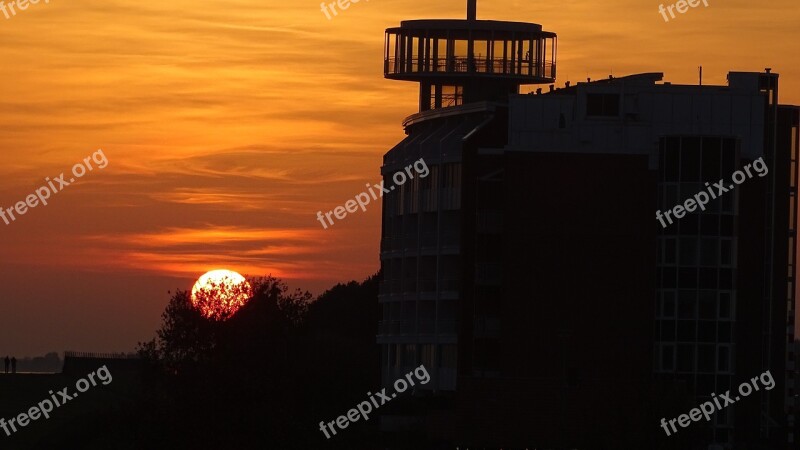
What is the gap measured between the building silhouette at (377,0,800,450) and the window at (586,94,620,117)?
0.31 ft

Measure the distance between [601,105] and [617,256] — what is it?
10.6 meters

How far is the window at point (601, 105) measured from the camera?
11700cm

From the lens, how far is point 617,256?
113062 mm

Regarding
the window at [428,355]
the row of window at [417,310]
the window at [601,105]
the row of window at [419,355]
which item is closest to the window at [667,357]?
the row of window at [419,355]

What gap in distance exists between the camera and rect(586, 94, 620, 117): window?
117m

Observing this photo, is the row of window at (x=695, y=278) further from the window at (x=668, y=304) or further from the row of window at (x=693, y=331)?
the row of window at (x=693, y=331)

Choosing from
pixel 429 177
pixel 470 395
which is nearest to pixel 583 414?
pixel 470 395

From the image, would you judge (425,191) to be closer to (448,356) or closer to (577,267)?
(448,356)

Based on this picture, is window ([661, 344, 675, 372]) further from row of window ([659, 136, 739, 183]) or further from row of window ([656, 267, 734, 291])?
row of window ([659, 136, 739, 183])

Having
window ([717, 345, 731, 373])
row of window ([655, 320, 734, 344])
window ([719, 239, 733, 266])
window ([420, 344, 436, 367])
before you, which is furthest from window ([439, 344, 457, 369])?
window ([719, 239, 733, 266])

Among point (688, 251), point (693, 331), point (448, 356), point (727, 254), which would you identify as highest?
point (688, 251)

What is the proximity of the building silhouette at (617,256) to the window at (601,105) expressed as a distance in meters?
0.09

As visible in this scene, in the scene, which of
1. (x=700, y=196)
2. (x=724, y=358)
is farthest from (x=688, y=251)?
(x=724, y=358)

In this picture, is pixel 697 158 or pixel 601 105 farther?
pixel 601 105
